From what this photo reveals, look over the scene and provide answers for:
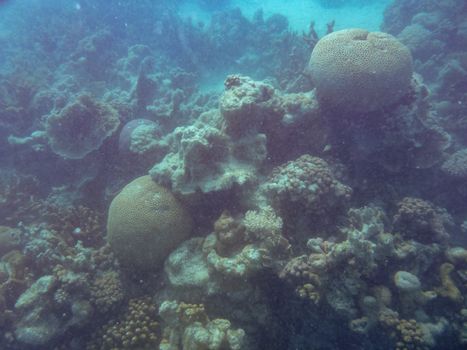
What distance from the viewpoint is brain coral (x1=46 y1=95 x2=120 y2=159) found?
782cm

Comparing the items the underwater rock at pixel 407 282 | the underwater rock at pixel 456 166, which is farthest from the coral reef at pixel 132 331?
the underwater rock at pixel 456 166

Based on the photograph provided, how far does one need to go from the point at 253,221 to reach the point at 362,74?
3.75 meters

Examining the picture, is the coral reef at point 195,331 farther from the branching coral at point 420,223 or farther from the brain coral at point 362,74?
the brain coral at point 362,74

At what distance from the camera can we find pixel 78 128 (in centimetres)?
803

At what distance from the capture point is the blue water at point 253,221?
4.71 m

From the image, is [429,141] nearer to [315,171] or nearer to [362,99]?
[362,99]

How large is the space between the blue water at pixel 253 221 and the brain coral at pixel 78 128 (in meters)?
0.03

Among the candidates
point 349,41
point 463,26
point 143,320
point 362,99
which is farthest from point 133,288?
point 463,26

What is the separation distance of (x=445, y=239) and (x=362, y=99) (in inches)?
115

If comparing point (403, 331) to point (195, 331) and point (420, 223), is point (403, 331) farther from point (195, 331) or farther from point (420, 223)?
point (195, 331)

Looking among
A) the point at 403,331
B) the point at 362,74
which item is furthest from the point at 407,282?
the point at 362,74

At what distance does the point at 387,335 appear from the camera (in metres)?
4.66

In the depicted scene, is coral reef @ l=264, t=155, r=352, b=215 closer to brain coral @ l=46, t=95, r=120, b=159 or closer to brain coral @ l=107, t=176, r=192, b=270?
brain coral @ l=107, t=176, r=192, b=270

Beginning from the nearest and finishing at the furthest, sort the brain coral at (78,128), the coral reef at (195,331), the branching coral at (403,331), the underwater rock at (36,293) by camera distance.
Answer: the coral reef at (195,331)
the branching coral at (403,331)
the underwater rock at (36,293)
the brain coral at (78,128)
